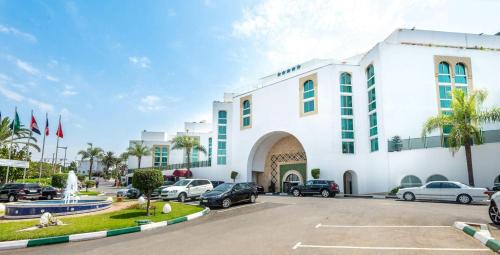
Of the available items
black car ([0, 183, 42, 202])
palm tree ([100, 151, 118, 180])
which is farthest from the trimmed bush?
palm tree ([100, 151, 118, 180])

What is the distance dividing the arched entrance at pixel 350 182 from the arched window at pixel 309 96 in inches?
305

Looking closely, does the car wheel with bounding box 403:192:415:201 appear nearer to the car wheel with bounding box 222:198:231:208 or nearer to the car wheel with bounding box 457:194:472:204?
the car wheel with bounding box 457:194:472:204

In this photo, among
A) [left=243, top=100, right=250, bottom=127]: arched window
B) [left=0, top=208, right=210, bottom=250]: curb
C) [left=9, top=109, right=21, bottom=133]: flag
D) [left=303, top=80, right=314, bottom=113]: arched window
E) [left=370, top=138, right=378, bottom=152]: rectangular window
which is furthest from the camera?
[left=243, top=100, right=250, bottom=127]: arched window

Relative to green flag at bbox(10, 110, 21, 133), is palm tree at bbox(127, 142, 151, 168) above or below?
below

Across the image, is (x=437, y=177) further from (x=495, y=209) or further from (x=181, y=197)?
(x=181, y=197)

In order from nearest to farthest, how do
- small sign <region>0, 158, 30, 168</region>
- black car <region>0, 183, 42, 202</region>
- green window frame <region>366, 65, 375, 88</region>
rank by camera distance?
black car <region>0, 183, 42, 202</region>
small sign <region>0, 158, 30, 168</region>
green window frame <region>366, 65, 375, 88</region>

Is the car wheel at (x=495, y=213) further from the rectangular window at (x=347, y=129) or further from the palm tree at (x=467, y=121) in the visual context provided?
the rectangular window at (x=347, y=129)

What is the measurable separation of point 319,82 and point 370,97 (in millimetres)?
5561

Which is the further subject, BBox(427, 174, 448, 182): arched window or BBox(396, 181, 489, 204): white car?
BBox(427, 174, 448, 182): arched window

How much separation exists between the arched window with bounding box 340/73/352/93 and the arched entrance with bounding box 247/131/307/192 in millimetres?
8894

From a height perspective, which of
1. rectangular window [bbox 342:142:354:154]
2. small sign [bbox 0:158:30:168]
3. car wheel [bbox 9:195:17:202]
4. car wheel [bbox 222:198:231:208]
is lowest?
car wheel [bbox 9:195:17:202]

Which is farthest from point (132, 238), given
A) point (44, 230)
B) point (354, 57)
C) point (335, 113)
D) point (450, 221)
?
point (354, 57)

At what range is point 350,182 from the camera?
107 ft

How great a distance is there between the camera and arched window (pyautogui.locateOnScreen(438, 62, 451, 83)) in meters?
29.3
